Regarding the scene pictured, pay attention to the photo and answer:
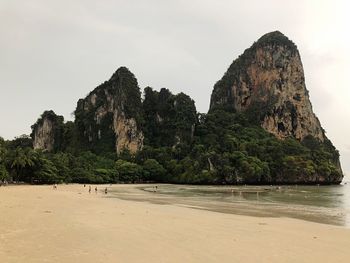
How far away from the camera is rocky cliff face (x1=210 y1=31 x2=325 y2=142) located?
5719 inches

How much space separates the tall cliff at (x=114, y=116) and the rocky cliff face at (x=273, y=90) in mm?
51320

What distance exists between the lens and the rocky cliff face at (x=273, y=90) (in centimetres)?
14525

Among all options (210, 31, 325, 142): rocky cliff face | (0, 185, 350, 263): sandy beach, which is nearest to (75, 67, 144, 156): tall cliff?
(210, 31, 325, 142): rocky cliff face

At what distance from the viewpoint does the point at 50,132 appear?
438 ft

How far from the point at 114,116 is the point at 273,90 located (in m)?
64.3

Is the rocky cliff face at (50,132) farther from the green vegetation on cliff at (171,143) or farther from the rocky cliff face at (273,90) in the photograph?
the rocky cliff face at (273,90)

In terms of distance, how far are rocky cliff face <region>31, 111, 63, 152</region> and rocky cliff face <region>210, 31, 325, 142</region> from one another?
67206 mm

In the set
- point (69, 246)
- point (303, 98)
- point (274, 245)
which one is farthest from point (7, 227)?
point (303, 98)

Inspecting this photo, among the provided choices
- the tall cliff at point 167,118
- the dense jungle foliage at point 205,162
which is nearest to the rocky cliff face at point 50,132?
the dense jungle foliage at point 205,162

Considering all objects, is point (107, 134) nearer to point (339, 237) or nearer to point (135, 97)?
point (135, 97)

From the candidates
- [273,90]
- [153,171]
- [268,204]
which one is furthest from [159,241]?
[273,90]

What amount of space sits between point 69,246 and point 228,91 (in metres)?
162

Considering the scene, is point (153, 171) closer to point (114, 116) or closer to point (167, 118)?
point (167, 118)

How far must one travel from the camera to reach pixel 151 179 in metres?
98.8
